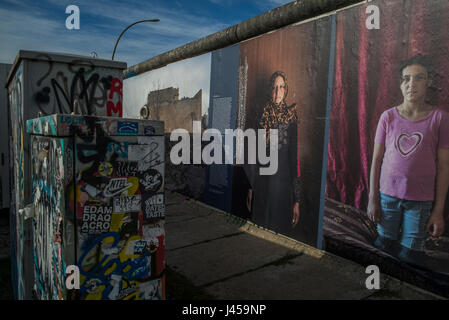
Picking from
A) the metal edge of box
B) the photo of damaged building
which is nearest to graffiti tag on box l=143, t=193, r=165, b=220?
the metal edge of box

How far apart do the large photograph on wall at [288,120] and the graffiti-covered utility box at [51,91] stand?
278cm

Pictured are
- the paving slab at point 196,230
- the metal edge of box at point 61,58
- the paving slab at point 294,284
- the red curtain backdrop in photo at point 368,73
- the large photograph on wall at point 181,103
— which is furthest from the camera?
the large photograph on wall at point 181,103

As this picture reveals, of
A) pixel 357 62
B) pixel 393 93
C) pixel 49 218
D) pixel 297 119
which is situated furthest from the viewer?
pixel 297 119

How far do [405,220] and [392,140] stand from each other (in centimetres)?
91

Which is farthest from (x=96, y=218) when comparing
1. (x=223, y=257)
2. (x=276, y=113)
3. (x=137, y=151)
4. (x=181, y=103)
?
(x=181, y=103)

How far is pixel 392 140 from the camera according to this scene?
389 cm

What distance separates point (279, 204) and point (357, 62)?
2.46m

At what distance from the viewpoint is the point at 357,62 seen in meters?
4.30

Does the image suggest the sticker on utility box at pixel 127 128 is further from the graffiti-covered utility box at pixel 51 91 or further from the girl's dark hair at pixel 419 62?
the girl's dark hair at pixel 419 62

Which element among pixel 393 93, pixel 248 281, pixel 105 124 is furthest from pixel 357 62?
pixel 105 124

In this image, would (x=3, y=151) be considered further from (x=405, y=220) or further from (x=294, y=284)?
(x=405, y=220)

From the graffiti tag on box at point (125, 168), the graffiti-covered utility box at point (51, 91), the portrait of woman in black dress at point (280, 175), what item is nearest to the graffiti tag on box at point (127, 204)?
the graffiti tag on box at point (125, 168)

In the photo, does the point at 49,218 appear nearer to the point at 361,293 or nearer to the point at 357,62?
the point at 361,293

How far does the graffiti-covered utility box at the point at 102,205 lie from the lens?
1.95m
